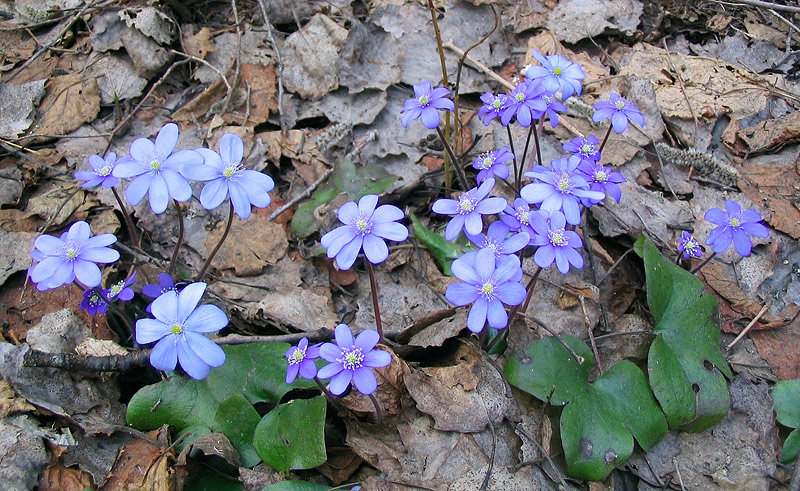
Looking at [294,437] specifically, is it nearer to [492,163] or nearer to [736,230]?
[492,163]

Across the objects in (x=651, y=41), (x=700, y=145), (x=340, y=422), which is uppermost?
(x=651, y=41)

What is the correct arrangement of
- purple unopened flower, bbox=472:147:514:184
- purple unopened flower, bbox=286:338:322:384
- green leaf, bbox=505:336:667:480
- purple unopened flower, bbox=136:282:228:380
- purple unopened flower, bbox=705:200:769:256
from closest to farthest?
1. purple unopened flower, bbox=136:282:228:380
2. purple unopened flower, bbox=286:338:322:384
3. green leaf, bbox=505:336:667:480
4. purple unopened flower, bbox=705:200:769:256
5. purple unopened flower, bbox=472:147:514:184

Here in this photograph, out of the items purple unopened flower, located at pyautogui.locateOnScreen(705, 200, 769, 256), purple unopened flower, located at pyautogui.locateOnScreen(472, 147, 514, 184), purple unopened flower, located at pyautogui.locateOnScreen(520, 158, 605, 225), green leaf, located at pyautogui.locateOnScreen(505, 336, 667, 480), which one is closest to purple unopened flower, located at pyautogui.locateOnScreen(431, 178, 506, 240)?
purple unopened flower, located at pyautogui.locateOnScreen(520, 158, 605, 225)

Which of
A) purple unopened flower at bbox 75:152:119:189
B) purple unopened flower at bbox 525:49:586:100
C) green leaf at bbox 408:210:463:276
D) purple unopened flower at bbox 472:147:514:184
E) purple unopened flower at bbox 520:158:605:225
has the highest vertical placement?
purple unopened flower at bbox 525:49:586:100

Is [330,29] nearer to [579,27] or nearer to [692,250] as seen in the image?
[579,27]

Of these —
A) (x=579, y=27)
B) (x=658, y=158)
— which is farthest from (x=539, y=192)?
(x=579, y=27)

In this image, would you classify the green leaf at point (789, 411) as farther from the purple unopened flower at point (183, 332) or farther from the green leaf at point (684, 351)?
the purple unopened flower at point (183, 332)

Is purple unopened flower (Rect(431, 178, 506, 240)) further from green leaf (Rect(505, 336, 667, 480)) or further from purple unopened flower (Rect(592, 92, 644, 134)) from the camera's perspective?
purple unopened flower (Rect(592, 92, 644, 134))
